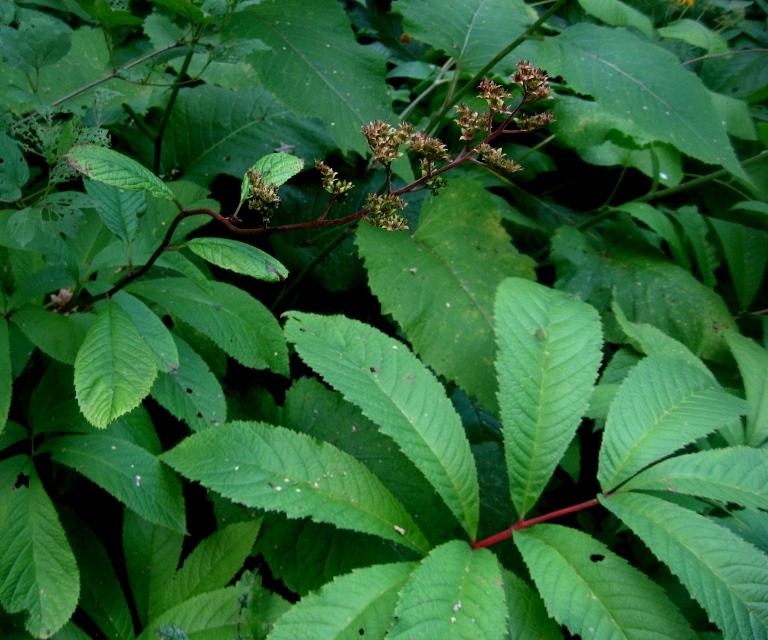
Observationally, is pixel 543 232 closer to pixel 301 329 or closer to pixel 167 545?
pixel 301 329

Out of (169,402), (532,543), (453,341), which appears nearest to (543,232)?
(453,341)

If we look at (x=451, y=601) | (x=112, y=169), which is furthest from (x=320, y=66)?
(x=451, y=601)

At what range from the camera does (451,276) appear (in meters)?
1.46

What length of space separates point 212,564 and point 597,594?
0.67 meters

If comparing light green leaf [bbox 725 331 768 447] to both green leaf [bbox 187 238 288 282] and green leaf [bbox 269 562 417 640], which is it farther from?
green leaf [bbox 187 238 288 282]

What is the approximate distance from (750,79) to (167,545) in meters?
2.90

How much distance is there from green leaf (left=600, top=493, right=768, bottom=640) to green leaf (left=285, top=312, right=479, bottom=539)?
29 cm

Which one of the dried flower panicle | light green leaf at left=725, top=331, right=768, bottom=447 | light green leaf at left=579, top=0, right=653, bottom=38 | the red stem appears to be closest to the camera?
the dried flower panicle

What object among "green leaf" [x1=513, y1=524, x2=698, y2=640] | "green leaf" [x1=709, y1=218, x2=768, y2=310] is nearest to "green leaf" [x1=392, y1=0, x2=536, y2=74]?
"green leaf" [x1=709, y1=218, x2=768, y2=310]

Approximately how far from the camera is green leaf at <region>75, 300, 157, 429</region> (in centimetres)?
80

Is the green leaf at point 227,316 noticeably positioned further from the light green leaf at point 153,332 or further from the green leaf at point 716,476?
the green leaf at point 716,476

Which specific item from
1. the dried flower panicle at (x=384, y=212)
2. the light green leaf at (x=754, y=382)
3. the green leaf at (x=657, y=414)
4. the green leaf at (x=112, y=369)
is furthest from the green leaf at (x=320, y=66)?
the light green leaf at (x=754, y=382)

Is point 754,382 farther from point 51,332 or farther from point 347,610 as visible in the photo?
point 51,332

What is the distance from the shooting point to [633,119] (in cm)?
141
